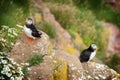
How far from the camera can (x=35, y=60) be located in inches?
440

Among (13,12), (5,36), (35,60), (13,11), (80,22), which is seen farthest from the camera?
(80,22)

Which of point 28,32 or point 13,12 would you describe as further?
point 13,12

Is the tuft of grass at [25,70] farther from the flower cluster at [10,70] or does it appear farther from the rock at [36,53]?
the flower cluster at [10,70]

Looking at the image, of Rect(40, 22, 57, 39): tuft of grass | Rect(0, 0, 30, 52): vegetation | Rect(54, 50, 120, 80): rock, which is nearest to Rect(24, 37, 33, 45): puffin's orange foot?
Rect(54, 50, 120, 80): rock

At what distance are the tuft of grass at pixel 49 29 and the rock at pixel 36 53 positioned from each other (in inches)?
220

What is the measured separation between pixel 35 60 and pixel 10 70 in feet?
3.43

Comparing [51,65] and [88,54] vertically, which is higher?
[88,54]

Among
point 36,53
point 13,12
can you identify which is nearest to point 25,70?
point 36,53

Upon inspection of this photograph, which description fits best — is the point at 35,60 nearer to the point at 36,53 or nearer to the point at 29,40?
the point at 36,53

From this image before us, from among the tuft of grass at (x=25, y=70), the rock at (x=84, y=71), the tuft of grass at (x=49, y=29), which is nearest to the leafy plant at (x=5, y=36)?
the tuft of grass at (x=25, y=70)

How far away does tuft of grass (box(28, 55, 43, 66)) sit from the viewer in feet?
36.7

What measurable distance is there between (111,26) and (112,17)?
0.75 meters

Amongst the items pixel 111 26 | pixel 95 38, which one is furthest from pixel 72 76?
pixel 111 26

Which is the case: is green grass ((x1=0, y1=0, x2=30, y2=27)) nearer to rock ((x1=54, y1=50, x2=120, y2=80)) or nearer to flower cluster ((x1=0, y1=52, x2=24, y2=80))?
rock ((x1=54, y1=50, x2=120, y2=80))
